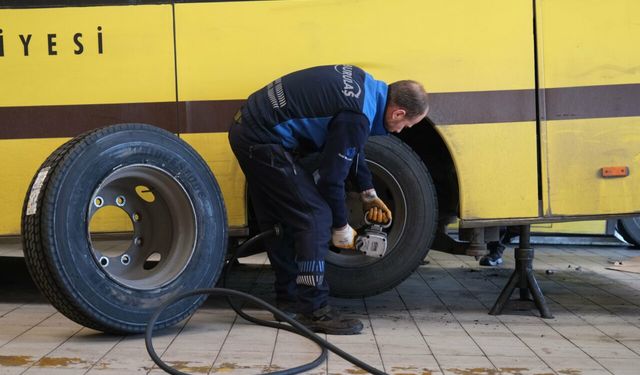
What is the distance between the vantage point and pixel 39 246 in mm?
3559

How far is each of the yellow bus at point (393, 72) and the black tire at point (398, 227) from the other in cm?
26

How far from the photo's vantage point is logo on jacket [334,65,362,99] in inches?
150

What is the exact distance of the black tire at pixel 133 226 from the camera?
11.7 ft

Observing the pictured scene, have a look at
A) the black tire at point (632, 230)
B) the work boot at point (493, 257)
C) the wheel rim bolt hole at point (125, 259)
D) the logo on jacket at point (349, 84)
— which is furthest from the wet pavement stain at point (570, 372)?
the black tire at point (632, 230)

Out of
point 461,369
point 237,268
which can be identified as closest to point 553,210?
point 461,369

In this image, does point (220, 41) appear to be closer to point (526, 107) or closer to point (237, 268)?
point (526, 107)

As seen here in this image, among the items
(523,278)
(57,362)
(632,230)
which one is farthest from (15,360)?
(632,230)

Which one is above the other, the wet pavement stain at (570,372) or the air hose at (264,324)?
the air hose at (264,324)

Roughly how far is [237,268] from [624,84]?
11.7 ft

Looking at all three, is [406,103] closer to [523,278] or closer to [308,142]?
[308,142]

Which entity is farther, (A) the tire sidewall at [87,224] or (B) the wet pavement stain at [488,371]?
(A) the tire sidewall at [87,224]

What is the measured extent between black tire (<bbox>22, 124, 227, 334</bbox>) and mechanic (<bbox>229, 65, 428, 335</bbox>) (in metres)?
0.36

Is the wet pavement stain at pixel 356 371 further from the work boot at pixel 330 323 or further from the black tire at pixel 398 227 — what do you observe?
the black tire at pixel 398 227

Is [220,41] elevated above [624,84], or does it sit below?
above
